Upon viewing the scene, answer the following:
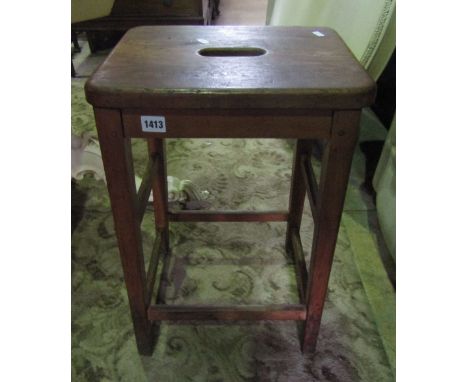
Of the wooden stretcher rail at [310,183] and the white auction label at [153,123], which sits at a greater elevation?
the white auction label at [153,123]

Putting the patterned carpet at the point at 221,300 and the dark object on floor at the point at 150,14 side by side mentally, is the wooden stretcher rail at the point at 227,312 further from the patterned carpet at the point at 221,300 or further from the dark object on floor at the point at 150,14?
the dark object on floor at the point at 150,14

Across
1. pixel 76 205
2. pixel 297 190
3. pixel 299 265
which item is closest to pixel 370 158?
pixel 297 190

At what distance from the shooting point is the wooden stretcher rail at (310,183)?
Result: 73 cm

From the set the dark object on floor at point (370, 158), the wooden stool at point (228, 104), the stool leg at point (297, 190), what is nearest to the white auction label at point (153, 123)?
the wooden stool at point (228, 104)

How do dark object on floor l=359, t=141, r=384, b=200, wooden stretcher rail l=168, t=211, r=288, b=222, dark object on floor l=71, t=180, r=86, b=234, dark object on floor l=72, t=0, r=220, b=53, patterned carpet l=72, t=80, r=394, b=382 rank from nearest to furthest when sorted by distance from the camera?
1. patterned carpet l=72, t=80, r=394, b=382
2. wooden stretcher rail l=168, t=211, r=288, b=222
3. dark object on floor l=71, t=180, r=86, b=234
4. dark object on floor l=359, t=141, r=384, b=200
5. dark object on floor l=72, t=0, r=220, b=53

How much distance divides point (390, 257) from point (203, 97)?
33.7 inches

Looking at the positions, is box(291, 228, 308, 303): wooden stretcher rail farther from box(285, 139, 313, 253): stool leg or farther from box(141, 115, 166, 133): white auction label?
box(141, 115, 166, 133): white auction label

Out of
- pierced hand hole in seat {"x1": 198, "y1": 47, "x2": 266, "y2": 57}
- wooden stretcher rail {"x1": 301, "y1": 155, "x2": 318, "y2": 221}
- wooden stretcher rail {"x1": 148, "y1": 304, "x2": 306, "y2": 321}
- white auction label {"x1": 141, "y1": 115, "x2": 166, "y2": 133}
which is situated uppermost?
pierced hand hole in seat {"x1": 198, "y1": 47, "x2": 266, "y2": 57}

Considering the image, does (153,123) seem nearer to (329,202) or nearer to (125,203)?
(125,203)

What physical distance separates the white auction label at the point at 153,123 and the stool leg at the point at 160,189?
1.12ft

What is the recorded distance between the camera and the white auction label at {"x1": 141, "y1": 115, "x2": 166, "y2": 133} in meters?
0.56

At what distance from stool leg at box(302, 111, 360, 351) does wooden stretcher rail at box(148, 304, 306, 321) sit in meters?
0.04

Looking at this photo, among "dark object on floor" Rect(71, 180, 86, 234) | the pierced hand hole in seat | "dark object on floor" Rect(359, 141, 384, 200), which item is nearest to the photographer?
the pierced hand hole in seat

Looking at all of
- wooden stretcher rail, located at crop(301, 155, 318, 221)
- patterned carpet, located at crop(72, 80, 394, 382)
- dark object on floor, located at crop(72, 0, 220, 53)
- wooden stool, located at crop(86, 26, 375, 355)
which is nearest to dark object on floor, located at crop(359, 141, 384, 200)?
patterned carpet, located at crop(72, 80, 394, 382)
